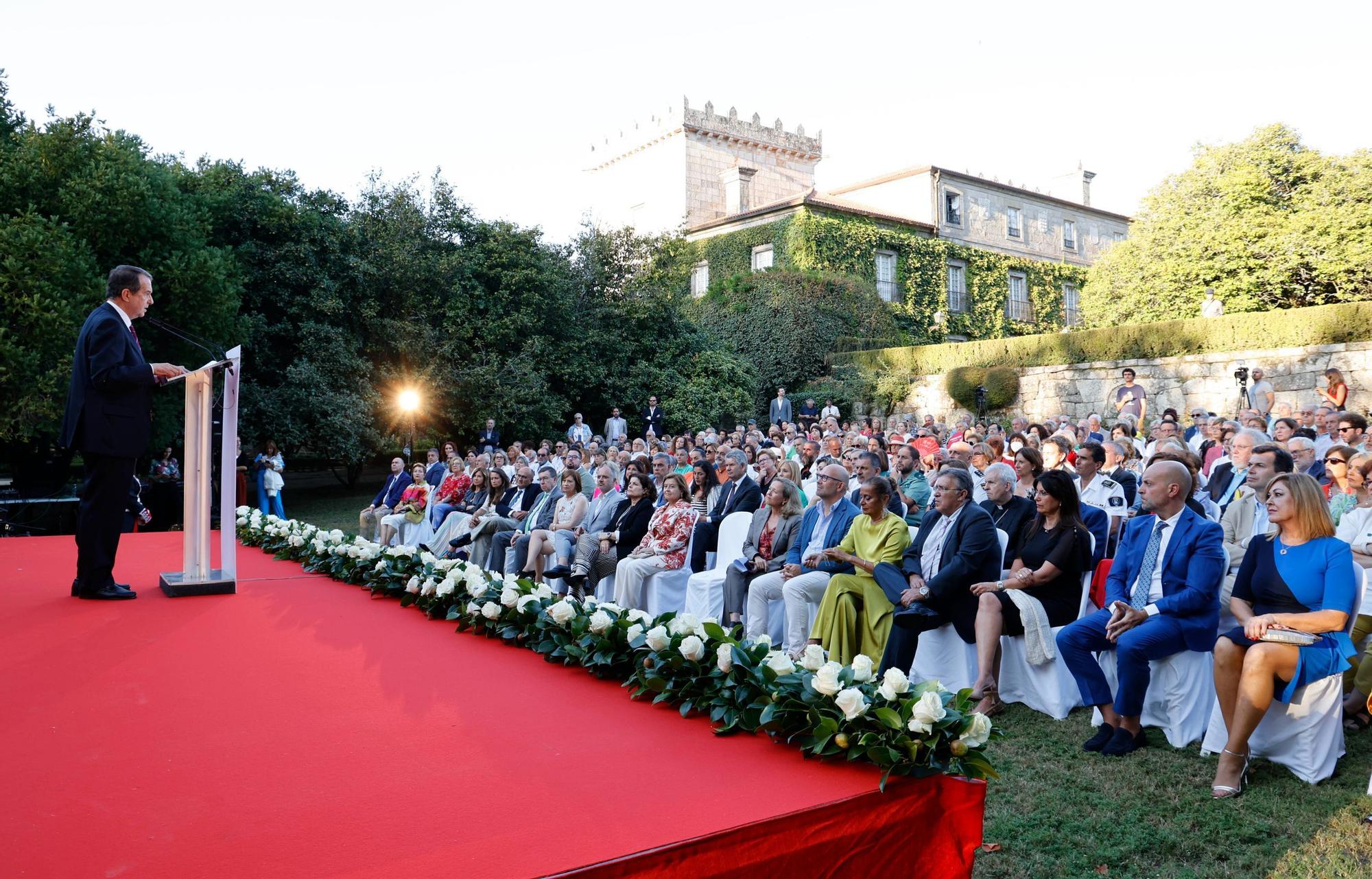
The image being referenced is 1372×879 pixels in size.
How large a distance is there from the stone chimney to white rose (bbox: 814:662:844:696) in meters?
27.2

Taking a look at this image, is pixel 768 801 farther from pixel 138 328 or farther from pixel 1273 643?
pixel 138 328

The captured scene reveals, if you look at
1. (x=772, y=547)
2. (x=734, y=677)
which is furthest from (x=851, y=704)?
(x=772, y=547)

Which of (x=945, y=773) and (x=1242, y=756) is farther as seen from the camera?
(x=1242, y=756)

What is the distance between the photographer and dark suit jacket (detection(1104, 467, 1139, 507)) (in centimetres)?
612

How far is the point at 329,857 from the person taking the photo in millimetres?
1897

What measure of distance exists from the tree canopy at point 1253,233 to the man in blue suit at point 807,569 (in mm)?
18744

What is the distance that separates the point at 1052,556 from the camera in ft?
14.7

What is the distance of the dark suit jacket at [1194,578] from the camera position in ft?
12.7

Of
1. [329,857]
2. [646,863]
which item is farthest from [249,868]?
[646,863]

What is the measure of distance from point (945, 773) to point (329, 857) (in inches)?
59.2

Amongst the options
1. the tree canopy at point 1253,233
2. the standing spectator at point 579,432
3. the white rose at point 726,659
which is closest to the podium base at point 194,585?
the white rose at point 726,659

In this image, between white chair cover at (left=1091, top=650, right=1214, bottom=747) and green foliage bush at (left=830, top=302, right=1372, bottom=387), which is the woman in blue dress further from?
green foliage bush at (left=830, top=302, right=1372, bottom=387)

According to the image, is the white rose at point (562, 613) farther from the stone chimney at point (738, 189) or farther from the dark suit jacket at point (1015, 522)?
the stone chimney at point (738, 189)

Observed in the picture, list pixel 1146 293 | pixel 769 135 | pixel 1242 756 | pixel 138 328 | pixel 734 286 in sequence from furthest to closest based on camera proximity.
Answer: pixel 769 135 < pixel 734 286 < pixel 1146 293 < pixel 138 328 < pixel 1242 756
